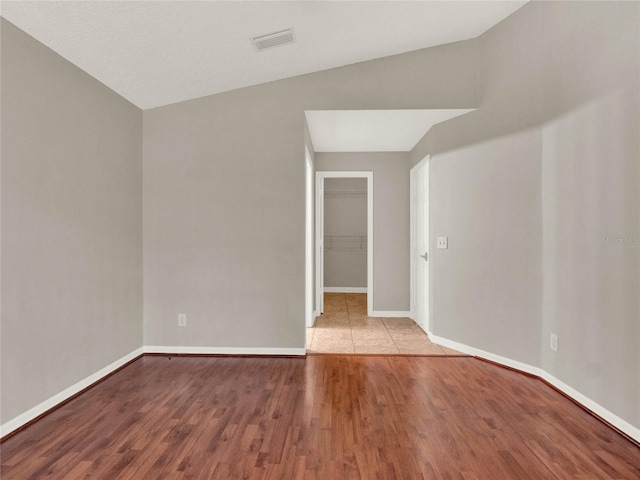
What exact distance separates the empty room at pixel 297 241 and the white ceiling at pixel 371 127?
0.05 m

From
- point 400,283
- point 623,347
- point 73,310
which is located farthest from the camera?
point 400,283

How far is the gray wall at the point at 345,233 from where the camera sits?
794 cm

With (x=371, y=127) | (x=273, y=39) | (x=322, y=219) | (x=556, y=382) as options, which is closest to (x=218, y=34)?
(x=273, y=39)

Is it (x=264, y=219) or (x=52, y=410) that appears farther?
(x=264, y=219)

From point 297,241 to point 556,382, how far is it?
242cm

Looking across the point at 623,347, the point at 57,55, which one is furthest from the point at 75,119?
the point at 623,347

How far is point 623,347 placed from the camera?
223 cm

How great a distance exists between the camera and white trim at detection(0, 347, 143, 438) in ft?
7.09

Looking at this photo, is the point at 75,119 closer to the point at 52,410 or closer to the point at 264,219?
the point at 264,219

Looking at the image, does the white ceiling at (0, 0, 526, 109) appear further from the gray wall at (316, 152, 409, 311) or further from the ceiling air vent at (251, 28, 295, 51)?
the gray wall at (316, 152, 409, 311)

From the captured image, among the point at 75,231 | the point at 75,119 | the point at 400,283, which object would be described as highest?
the point at 75,119

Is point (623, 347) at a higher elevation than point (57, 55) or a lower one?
lower

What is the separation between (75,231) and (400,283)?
3977 mm

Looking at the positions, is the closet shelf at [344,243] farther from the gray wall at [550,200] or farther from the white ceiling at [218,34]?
the white ceiling at [218,34]
